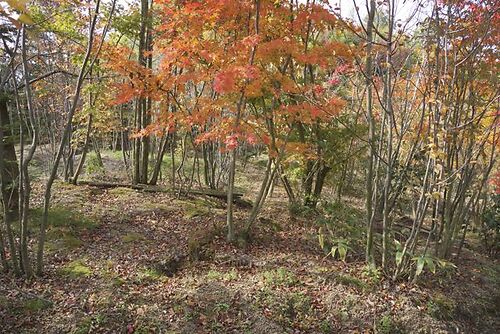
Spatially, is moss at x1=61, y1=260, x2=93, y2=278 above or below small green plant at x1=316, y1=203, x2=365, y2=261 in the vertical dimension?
below

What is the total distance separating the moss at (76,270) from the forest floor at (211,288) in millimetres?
16

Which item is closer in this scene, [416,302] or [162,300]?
[162,300]

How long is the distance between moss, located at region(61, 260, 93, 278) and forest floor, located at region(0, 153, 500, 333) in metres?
0.02

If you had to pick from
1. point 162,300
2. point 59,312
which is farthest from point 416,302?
point 59,312

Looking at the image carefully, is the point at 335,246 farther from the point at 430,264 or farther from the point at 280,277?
the point at 430,264

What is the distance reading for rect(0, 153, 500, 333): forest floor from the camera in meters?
5.49

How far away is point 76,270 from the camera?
6.30 meters

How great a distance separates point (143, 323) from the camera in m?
5.41

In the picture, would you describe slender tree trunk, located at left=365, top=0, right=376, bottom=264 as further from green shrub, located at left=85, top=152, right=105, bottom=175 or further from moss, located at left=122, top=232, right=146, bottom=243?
green shrub, located at left=85, top=152, right=105, bottom=175

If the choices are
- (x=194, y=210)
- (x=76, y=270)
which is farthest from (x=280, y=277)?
(x=194, y=210)

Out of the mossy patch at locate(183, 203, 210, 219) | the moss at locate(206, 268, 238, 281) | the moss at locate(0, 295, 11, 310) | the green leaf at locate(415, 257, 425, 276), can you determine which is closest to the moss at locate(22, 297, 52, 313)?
the moss at locate(0, 295, 11, 310)

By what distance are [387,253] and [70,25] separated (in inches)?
319

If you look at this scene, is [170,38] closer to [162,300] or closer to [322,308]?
[162,300]

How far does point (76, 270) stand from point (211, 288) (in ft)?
7.44
